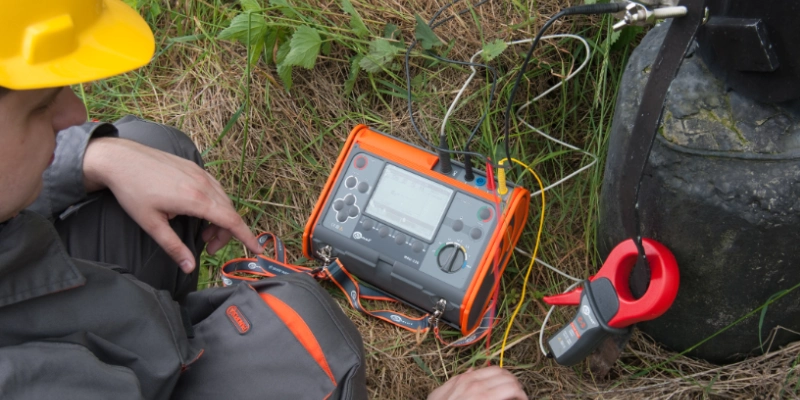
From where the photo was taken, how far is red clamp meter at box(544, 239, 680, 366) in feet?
4.26

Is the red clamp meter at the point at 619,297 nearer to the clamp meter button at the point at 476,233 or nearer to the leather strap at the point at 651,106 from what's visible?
the leather strap at the point at 651,106

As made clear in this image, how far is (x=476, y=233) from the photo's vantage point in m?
1.69

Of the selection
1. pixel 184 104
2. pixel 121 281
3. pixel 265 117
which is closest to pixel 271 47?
pixel 265 117

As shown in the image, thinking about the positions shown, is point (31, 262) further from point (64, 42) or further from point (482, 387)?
point (482, 387)

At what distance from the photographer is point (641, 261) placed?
1.30 meters

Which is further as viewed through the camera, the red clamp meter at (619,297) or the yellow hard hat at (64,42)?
the red clamp meter at (619,297)

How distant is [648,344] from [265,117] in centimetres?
128

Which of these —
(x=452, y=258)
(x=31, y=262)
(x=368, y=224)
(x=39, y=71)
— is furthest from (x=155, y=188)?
(x=452, y=258)

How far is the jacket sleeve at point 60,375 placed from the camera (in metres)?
0.91

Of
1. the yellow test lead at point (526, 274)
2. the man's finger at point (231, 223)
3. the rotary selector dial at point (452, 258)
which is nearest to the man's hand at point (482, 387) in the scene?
the yellow test lead at point (526, 274)

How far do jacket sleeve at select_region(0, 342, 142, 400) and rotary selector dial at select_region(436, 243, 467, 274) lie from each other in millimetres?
842

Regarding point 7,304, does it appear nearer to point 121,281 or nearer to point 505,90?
point 121,281

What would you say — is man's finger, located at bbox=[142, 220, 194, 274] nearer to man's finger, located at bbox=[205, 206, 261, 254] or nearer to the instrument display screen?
man's finger, located at bbox=[205, 206, 261, 254]

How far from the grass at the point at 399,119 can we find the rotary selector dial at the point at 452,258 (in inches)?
8.2
